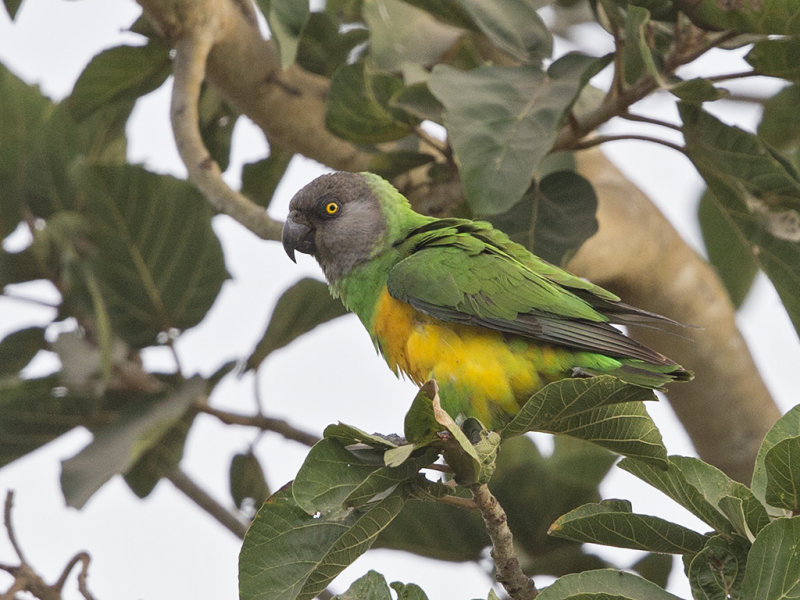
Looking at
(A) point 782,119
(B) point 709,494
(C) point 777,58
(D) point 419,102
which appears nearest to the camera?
(B) point 709,494

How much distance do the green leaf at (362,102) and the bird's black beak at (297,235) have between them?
365mm

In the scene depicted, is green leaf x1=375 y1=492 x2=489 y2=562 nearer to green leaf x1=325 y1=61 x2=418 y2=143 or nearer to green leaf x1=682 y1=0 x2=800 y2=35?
green leaf x1=325 y1=61 x2=418 y2=143

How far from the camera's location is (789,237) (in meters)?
3.20

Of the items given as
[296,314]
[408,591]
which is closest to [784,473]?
[408,591]

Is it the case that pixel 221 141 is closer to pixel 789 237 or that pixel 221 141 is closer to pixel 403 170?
pixel 403 170

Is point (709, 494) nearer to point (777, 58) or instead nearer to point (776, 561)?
point (776, 561)

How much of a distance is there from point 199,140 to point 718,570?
2.24 metres

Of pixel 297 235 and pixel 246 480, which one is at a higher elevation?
pixel 297 235

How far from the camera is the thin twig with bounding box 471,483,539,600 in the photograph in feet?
7.23

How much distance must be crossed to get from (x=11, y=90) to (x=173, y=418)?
1760 mm

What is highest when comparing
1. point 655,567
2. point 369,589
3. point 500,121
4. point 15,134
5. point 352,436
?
point 15,134

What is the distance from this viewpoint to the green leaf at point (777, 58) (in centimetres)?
310

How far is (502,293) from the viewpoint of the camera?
2928 mm

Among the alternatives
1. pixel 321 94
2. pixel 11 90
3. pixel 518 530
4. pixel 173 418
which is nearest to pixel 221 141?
pixel 321 94
